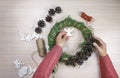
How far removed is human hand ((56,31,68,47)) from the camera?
79.7 inches

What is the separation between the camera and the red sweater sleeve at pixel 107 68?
80.4 inches

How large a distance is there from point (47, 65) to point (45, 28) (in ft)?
1.25

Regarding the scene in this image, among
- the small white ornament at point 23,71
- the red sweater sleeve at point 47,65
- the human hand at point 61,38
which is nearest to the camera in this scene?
the red sweater sleeve at point 47,65

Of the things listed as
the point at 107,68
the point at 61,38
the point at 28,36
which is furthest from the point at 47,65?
the point at 107,68

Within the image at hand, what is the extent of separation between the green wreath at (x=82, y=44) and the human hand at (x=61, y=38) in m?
0.05

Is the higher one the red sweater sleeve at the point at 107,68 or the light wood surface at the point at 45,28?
the light wood surface at the point at 45,28

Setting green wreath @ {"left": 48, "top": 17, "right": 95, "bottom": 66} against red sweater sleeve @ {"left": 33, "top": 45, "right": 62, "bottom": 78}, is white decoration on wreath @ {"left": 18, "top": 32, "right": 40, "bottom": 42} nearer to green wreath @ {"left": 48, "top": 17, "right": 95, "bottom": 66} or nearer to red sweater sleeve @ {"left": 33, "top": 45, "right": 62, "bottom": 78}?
green wreath @ {"left": 48, "top": 17, "right": 95, "bottom": 66}

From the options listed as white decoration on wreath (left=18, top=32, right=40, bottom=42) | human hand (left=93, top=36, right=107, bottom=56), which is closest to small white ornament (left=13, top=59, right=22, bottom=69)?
white decoration on wreath (left=18, top=32, right=40, bottom=42)

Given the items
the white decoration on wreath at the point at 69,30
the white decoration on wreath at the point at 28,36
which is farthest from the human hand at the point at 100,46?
the white decoration on wreath at the point at 28,36

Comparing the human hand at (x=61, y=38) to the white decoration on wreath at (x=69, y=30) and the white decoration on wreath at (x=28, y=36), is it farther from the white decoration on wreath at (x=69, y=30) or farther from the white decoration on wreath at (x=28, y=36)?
the white decoration on wreath at (x=28, y=36)

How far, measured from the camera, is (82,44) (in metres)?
2.12

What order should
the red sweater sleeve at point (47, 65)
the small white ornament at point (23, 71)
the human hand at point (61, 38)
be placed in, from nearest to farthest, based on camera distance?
the red sweater sleeve at point (47, 65) < the human hand at point (61, 38) < the small white ornament at point (23, 71)

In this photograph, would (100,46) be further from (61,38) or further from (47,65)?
(47,65)

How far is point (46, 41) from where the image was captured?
217cm
